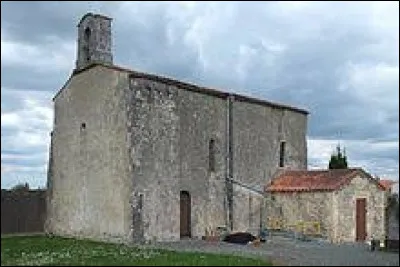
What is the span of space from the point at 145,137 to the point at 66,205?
6.91 metres

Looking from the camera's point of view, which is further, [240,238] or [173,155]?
[173,155]

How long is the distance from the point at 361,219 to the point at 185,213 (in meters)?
9.30

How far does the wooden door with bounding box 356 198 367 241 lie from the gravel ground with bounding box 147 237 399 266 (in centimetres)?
327

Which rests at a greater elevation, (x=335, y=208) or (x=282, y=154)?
(x=282, y=154)

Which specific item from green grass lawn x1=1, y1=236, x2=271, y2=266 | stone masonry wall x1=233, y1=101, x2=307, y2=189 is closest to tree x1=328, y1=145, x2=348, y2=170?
stone masonry wall x1=233, y1=101, x2=307, y2=189

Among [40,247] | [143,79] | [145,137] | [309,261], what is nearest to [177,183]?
[145,137]

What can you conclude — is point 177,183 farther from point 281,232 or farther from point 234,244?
point 281,232

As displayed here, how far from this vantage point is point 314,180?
111 ft

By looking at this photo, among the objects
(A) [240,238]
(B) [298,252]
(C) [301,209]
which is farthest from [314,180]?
(B) [298,252]

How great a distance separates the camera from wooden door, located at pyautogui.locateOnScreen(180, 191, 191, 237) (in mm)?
31406

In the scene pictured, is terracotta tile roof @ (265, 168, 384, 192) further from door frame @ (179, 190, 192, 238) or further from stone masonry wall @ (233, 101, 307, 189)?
door frame @ (179, 190, 192, 238)

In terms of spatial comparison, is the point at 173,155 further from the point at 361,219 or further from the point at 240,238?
the point at 361,219

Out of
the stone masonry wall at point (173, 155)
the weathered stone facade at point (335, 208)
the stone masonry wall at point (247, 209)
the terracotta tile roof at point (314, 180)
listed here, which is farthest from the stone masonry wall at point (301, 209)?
the stone masonry wall at point (173, 155)

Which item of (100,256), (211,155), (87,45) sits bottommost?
(100,256)
